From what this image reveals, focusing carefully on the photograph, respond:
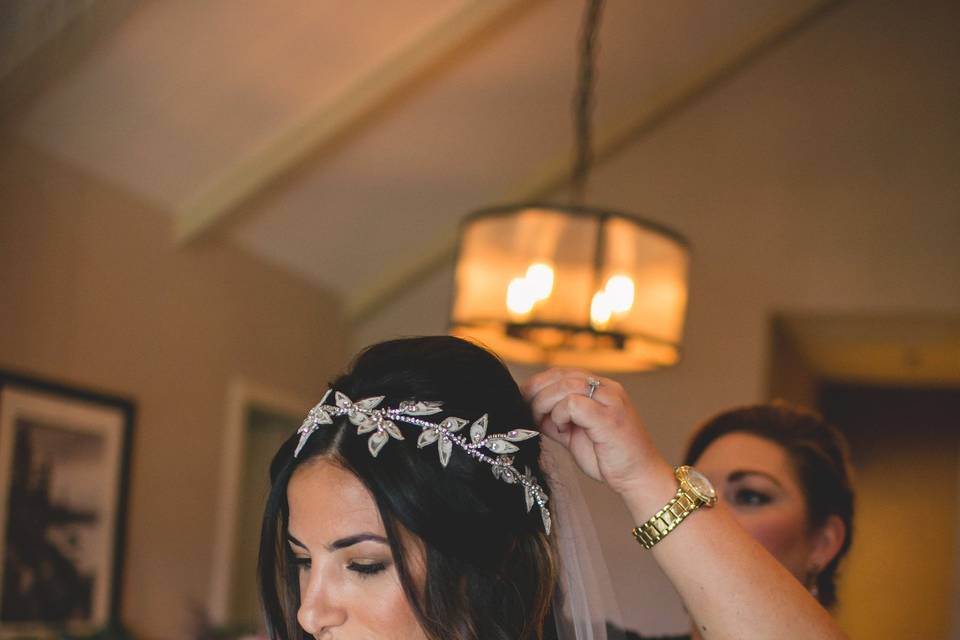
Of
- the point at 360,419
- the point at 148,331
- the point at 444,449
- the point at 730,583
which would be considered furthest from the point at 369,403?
the point at 148,331

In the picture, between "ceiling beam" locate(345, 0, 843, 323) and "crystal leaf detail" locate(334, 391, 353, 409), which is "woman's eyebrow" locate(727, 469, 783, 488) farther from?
"ceiling beam" locate(345, 0, 843, 323)

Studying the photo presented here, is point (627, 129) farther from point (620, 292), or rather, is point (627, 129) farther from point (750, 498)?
point (750, 498)

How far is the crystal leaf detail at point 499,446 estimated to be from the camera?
1562mm

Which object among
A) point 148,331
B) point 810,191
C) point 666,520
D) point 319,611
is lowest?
point 319,611

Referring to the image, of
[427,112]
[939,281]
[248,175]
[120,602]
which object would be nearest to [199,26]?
[248,175]

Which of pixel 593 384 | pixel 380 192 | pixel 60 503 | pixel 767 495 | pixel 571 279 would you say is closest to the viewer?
pixel 593 384

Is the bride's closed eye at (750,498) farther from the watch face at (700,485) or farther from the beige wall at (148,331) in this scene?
the beige wall at (148,331)

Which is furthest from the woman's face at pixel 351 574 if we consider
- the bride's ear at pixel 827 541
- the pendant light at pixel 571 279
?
the pendant light at pixel 571 279

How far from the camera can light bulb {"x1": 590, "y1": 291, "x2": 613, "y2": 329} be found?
2.82 metres

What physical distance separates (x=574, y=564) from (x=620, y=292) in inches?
49.3

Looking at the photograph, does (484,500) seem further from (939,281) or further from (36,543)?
(939,281)

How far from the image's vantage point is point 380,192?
15.9 feet

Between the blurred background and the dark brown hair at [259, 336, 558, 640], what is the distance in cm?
143

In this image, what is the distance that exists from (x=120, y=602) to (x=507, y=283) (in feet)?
6.38
